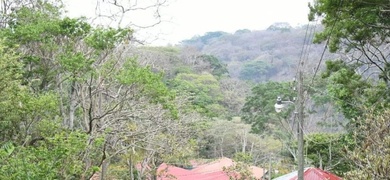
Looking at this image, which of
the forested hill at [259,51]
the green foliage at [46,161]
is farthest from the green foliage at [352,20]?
the forested hill at [259,51]

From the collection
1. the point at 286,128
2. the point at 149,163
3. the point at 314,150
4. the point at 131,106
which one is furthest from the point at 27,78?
the point at 286,128

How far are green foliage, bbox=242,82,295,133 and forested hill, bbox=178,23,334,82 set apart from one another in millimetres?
17933

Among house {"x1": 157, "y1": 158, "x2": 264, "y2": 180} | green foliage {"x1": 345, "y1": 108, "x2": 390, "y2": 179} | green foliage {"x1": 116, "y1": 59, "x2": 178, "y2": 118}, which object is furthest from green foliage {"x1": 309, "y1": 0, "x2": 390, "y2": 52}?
house {"x1": 157, "y1": 158, "x2": 264, "y2": 180}

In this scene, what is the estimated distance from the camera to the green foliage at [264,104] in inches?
1305

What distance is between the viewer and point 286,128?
107ft

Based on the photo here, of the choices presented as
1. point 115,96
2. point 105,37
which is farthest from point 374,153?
point 115,96

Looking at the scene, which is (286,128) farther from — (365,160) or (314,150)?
(365,160)

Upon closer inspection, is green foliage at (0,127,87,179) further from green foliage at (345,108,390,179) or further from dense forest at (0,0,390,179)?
green foliage at (345,108,390,179)

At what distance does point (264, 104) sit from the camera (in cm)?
3453

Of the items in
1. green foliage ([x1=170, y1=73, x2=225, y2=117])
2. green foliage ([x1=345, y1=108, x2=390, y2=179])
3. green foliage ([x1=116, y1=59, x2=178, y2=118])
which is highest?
green foliage ([x1=116, y1=59, x2=178, y2=118])

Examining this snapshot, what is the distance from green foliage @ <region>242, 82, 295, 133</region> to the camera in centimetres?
3316

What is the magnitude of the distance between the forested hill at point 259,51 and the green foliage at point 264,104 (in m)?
17.9

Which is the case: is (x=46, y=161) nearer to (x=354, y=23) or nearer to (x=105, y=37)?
(x=105, y=37)

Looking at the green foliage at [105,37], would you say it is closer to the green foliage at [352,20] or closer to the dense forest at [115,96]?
the dense forest at [115,96]
